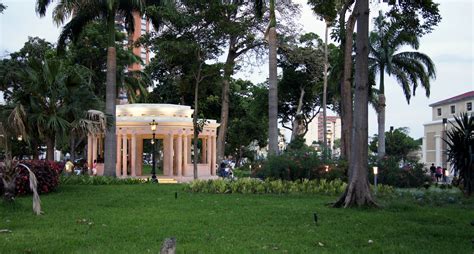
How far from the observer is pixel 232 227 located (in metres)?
10.2

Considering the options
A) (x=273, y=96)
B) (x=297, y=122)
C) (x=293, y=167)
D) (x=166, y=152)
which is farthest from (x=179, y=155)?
(x=297, y=122)

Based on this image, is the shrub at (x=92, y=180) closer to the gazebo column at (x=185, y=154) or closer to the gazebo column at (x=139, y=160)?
the gazebo column at (x=185, y=154)

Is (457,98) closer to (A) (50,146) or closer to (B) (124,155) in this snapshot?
(B) (124,155)

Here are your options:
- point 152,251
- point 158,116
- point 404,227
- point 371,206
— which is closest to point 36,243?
point 152,251

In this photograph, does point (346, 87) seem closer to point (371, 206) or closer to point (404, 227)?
point (371, 206)

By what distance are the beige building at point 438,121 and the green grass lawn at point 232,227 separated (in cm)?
5709

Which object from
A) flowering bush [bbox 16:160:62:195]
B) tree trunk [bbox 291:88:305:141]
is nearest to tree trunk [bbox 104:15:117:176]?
flowering bush [bbox 16:160:62:195]

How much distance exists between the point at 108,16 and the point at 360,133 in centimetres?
1625

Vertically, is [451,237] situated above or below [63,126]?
below

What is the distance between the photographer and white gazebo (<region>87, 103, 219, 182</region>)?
1275 inches

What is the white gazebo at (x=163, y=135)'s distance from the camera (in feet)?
106

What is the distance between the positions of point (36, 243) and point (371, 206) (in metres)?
8.67

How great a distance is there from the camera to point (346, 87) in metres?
21.0

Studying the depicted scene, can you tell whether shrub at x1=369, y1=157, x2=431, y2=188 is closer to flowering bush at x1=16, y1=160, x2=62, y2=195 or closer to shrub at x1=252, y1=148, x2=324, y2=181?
shrub at x1=252, y1=148, x2=324, y2=181
